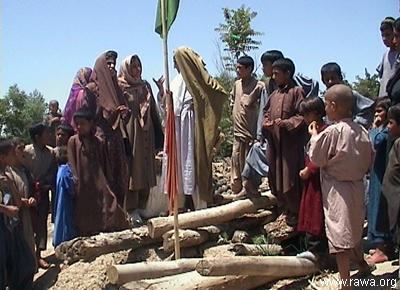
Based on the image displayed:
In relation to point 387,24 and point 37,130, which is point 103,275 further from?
point 387,24

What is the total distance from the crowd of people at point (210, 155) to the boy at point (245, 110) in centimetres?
1

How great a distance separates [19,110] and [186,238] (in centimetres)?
2235

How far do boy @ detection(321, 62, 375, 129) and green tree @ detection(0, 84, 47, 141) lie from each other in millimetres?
19816

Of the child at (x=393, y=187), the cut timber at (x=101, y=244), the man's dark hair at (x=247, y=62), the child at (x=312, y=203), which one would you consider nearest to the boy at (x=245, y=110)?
the man's dark hair at (x=247, y=62)

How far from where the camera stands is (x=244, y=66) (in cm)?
702

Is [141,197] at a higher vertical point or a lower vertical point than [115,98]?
lower

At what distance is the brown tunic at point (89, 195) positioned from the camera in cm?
651

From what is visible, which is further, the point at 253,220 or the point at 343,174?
the point at 253,220

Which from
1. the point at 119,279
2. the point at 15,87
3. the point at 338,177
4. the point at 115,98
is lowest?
the point at 119,279


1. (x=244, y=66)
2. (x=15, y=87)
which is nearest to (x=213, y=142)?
(x=244, y=66)

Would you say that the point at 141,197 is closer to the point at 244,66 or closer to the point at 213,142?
the point at 213,142

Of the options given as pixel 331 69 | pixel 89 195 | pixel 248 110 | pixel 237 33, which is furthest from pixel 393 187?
pixel 237 33

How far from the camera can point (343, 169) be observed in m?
4.49

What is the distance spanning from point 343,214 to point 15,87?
84.3 ft
